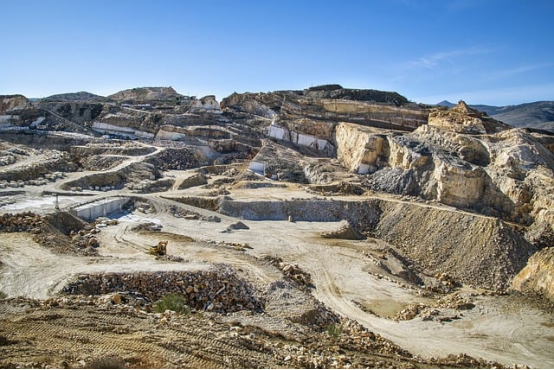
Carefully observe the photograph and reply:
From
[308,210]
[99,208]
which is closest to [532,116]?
[308,210]

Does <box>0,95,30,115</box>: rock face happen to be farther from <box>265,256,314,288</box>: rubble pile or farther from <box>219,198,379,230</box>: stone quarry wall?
<box>265,256,314,288</box>: rubble pile

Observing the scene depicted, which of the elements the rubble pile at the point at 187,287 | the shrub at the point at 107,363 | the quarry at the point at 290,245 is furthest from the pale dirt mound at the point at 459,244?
the shrub at the point at 107,363

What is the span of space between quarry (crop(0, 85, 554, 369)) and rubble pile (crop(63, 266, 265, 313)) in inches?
2.2

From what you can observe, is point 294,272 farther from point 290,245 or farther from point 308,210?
point 308,210

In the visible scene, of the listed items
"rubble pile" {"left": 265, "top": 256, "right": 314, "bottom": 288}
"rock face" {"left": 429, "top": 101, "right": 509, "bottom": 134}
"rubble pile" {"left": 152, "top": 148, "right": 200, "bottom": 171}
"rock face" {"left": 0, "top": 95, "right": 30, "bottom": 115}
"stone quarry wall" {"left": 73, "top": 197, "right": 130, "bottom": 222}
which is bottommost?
"rubble pile" {"left": 265, "top": 256, "right": 314, "bottom": 288}

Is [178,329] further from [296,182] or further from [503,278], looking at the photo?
[296,182]

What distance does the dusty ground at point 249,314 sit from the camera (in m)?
7.79

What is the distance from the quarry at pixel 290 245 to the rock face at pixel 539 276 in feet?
0.27

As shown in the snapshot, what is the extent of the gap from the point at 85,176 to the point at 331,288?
20.2 m

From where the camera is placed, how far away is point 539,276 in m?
16.3

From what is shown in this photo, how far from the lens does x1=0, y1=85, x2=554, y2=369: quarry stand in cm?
877

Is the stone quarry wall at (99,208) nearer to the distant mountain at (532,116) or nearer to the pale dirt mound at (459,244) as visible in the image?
the pale dirt mound at (459,244)

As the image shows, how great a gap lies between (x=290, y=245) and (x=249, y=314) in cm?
932

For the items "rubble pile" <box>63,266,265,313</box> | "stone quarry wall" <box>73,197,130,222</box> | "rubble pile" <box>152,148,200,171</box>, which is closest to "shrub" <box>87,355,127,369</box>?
"rubble pile" <box>63,266,265,313</box>
